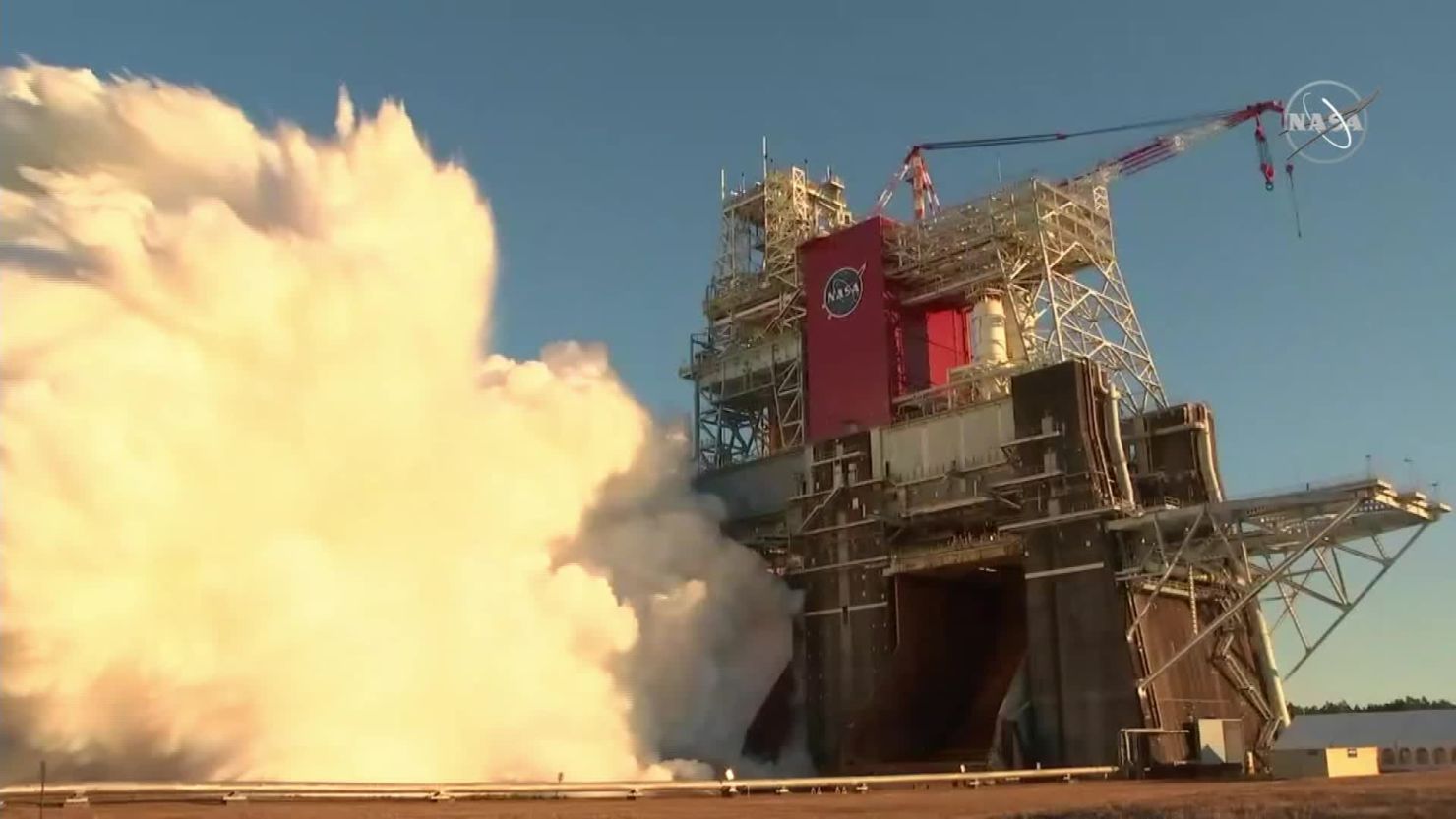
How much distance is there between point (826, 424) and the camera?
6644cm

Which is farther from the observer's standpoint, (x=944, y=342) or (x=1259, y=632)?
(x=944, y=342)

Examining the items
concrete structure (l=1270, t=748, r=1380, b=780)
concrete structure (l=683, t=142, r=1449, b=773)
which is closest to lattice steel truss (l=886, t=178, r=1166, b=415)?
concrete structure (l=683, t=142, r=1449, b=773)

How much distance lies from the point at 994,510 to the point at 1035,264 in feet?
44.9

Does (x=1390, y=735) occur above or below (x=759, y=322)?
below

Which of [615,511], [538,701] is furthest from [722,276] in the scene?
[538,701]

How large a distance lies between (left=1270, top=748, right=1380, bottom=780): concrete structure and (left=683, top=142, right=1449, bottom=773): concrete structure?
5005mm

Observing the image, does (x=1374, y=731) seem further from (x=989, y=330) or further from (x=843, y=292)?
(x=843, y=292)

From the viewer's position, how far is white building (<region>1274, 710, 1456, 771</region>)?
154ft

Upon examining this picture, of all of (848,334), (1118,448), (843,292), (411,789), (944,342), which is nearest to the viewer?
(411,789)

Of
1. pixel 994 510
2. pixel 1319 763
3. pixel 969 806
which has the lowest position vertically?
pixel 1319 763

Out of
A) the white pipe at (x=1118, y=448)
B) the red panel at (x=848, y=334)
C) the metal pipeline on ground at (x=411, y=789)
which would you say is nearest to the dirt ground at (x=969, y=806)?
the metal pipeline on ground at (x=411, y=789)

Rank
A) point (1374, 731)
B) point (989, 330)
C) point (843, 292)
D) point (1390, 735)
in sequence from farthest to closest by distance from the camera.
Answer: point (843, 292)
point (989, 330)
point (1374, 731)
point (1390, 735)

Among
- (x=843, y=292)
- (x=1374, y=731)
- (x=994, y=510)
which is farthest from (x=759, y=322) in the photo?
(x=1374, y=731)

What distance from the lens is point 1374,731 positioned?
4878 centimetres
